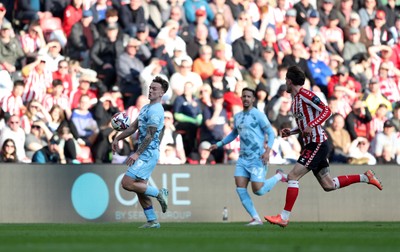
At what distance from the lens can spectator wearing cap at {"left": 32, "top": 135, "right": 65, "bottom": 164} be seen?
66.8 feet

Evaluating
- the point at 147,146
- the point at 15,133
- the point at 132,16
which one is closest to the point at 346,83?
the point at 132,16

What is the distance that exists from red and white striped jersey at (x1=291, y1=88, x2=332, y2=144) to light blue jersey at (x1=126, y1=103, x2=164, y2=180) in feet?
6.66

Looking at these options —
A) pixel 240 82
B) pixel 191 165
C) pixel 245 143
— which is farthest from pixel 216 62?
pixel 245 143

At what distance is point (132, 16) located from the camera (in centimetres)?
2345

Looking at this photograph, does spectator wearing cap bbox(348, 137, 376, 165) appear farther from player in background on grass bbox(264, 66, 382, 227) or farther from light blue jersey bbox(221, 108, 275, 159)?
player in background on grass bbox(264, 66, 382, 227)

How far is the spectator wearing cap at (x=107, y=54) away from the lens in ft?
73.6

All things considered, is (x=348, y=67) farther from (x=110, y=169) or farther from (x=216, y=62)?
(x=110, y=169)

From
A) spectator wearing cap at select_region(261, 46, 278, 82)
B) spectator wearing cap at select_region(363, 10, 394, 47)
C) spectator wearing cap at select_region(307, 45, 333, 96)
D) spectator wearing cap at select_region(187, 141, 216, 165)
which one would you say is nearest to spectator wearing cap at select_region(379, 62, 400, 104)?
spectator wearing cap at select_region(363, 10, 394, 47)

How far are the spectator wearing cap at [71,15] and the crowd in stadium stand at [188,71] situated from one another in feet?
0.07

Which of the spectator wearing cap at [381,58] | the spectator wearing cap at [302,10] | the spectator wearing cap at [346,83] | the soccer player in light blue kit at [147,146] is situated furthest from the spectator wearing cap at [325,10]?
the soccer player in light blue kit at [147,146]

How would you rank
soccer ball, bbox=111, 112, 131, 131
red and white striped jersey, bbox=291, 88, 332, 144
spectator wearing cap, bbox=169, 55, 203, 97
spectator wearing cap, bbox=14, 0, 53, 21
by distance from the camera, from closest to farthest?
red and white striped jersey, bbox=291, 88, 332, 144 < soccer ball, bbox=111, 112, 131, 131 < spectator wearing cap, bbox=14, 0, 53, 21 < spectator wearing cap, bbox=169, 55, 203, 97

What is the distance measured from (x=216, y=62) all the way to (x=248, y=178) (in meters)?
6.08

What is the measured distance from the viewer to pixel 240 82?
23766 mm

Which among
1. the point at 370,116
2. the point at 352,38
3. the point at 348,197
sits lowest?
the point at 348,197
